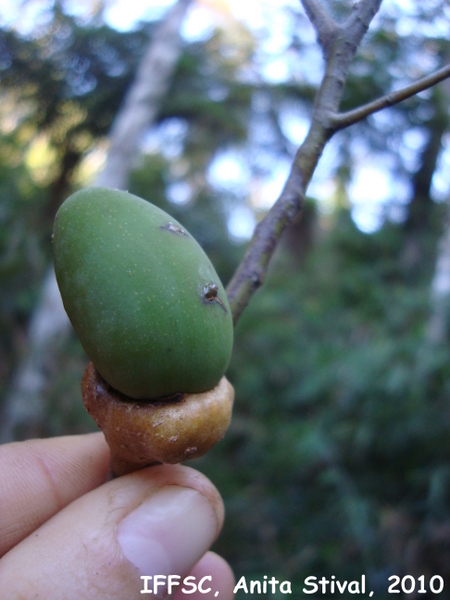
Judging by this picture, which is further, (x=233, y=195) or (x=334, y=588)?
(x=233, y=195)

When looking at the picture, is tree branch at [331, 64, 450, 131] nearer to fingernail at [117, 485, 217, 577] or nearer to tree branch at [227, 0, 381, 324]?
tree branch at [227, 0, 381, 324]

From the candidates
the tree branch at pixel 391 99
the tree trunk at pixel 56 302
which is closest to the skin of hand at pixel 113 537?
the tree branch at pixel 391 99

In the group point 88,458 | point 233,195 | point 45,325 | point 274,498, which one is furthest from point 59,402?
point 233,195

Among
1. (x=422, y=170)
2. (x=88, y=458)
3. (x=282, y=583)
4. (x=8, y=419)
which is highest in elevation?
(x=88, y=458)

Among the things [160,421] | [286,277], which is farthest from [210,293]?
[286,277]

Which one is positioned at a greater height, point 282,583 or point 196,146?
point 196,146

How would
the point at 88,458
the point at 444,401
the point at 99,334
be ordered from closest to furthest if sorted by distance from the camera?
the point at 99,334 < the point at 88,458 < the point at 444,401

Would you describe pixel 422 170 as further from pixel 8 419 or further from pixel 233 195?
pixel 8 419

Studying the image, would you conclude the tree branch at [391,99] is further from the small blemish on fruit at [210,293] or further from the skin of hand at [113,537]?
the skin of hand at [113,537]
